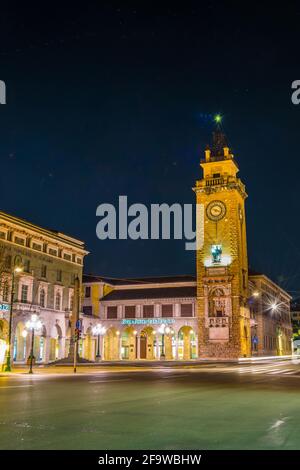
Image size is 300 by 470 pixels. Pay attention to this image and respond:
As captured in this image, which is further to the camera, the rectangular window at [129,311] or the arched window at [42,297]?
the rectangular window at [129,311]

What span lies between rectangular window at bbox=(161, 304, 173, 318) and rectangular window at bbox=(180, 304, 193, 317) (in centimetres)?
177

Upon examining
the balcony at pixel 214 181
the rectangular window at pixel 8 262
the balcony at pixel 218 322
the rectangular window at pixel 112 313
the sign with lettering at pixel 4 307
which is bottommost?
the balcony at pixel 218 322

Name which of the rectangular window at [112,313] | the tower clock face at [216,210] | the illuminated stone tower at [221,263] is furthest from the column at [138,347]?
the tower clock face at [216,210]

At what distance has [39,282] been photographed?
67.4 meters

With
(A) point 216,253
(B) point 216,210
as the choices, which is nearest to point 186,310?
(A) point 216,253

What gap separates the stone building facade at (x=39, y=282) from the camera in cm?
6097

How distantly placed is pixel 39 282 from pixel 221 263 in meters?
27.4

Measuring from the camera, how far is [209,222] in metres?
80.9

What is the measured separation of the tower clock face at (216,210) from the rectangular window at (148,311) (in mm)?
17740

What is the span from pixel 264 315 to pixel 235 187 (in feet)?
100

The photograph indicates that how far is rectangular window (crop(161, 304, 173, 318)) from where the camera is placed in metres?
84.0

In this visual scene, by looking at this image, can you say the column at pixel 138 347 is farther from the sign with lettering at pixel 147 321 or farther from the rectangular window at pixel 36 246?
the rectangular window at pixel 36 246
